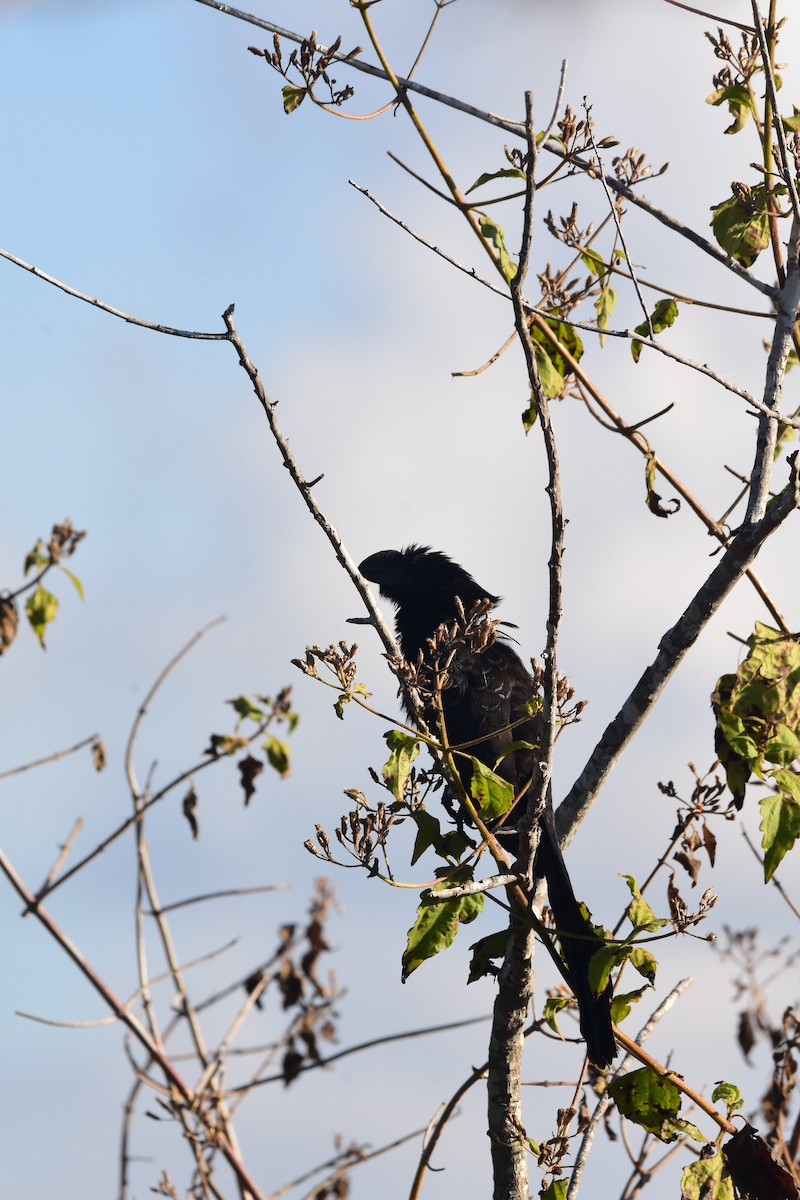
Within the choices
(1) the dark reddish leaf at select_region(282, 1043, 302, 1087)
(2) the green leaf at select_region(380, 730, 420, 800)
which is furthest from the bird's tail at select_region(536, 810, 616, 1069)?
(1) the dark reddish leaf at select_region(282, 1043, 302, 1087)

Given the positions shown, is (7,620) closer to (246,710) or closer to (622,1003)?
(246,710)

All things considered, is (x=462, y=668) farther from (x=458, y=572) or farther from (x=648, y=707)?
(x=648, y=707)

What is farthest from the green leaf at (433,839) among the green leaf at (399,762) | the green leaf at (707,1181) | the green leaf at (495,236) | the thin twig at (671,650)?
the green leaf at (495,236)

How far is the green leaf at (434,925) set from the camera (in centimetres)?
295

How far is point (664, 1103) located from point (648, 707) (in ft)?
3.39

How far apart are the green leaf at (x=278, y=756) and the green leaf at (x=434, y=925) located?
2084 mm

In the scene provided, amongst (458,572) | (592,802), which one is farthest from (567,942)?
(458,572)

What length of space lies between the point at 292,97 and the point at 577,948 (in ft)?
8.87

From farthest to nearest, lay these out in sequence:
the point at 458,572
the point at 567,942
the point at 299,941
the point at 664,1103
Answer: the point at 458,572 < the point at 299,941 < the point at 567,942 < the point at 664,1103

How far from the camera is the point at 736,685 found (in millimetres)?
2857

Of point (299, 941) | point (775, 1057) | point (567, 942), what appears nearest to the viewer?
point (567, 942)

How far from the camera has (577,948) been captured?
3715mm

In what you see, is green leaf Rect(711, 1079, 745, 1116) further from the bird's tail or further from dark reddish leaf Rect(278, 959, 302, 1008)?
dark reddish leaf Rect(278, 959, 302, 1008)

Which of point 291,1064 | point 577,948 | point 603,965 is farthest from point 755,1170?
point 291,1064
